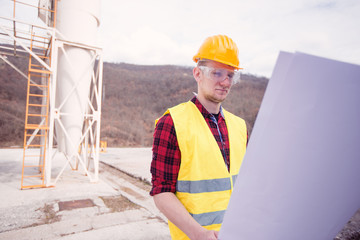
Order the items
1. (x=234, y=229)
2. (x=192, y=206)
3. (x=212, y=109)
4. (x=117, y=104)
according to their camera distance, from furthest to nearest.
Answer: (x=117, y=104)
(x=212, y=109)
(x=192, y=206)
(x=234, y=229)

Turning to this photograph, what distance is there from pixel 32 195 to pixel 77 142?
1926 mm

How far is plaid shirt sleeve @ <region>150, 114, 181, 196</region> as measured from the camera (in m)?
1.18

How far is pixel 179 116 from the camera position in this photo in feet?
4.20

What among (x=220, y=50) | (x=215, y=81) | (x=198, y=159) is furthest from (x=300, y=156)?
(x=220, y=50)

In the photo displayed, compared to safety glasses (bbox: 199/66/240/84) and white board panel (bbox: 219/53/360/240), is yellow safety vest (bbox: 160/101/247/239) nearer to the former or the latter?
safety glasses (bbox: 199/66/240/84)

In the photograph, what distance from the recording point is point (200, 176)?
120 cm

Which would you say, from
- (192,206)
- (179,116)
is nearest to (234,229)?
(192,206)

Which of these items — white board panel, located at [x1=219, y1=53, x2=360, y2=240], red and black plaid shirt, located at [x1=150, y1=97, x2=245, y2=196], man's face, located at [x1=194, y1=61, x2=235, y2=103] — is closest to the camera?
white board panel, located at [x1=219, y1=53, x2=360, y2=240]

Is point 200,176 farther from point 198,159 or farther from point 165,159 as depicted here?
point 165,159

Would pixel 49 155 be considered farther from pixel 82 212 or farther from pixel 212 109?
pixel 212 109

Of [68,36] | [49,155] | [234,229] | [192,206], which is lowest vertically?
[49,155]

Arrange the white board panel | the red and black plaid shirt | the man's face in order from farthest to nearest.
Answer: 1. the man's face
2. the red and black plaid shirt
3. the white board panel

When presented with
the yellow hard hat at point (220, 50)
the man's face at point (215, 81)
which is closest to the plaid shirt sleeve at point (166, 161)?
the man's face at point (215, 81)

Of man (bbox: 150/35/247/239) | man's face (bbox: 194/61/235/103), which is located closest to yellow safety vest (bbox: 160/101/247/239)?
man (bbox: 150/35/247/239)
